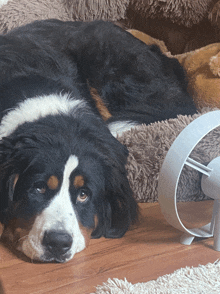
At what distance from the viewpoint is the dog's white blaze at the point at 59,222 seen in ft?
4.49

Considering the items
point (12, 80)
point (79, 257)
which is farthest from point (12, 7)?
point (79, 257)

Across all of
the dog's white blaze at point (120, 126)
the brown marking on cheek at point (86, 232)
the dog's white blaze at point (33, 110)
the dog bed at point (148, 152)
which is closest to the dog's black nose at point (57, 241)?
the brown marking on cheek at point (86, 232)

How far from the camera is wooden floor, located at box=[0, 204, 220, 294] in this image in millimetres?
1342

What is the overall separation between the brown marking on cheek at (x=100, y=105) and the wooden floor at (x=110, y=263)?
0.95m

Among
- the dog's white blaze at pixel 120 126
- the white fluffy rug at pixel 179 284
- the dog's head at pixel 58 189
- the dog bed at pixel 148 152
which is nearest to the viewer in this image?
the white fluffy rug at pixel 179 284

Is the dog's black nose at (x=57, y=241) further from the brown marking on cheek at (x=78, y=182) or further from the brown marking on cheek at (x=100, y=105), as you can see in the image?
the brown marking on cheek at (x=100, y=105)

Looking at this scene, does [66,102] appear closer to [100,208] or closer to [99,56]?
[100,208]

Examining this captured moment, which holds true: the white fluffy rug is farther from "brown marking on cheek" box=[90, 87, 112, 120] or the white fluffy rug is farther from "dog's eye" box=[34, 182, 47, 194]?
"brown marking on cheek" box=[90, 87, 112, 120]

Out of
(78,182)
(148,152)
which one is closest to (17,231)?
(78,182)

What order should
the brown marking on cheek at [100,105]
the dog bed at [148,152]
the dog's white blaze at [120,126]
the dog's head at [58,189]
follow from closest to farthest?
the dog's head at [58,189], the dog bed at [148,152], the dog's white blaze at [120,126], the brown marking on cheek at [100,105]

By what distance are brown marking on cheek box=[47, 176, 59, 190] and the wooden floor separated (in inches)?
11.9

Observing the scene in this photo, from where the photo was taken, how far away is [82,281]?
53.7 inches

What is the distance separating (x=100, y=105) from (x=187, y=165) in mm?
1162

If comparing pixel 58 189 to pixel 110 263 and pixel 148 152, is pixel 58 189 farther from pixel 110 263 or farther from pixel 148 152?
pixel 148 152
